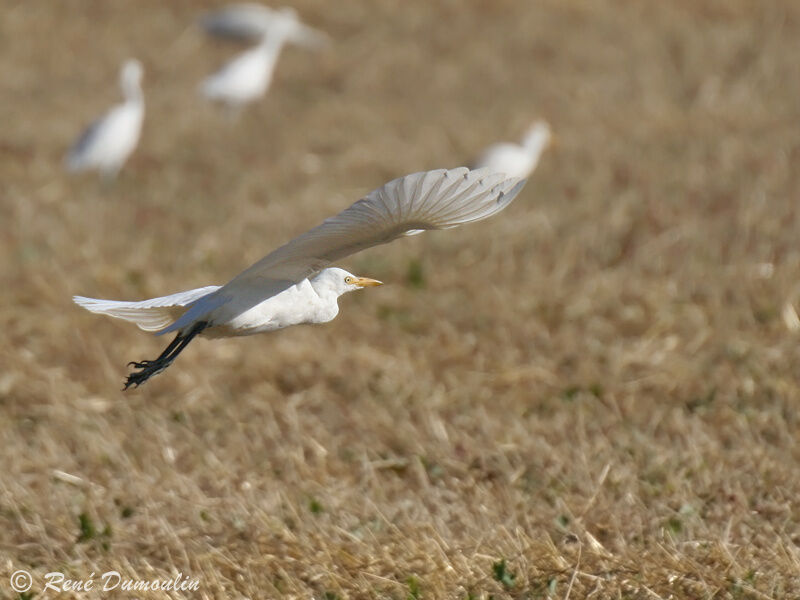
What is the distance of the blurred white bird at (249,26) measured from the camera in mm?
13633

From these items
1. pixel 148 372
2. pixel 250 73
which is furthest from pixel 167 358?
pixel 250 73

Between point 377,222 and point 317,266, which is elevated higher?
point 377,222

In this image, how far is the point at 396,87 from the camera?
12.6m

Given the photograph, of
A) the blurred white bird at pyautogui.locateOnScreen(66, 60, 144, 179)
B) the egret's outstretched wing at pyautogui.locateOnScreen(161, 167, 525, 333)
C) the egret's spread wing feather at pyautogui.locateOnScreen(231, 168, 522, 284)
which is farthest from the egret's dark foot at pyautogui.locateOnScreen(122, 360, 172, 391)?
the blurred white bird at pyautogui.locateOnScreen(66, 60, 144, 179)

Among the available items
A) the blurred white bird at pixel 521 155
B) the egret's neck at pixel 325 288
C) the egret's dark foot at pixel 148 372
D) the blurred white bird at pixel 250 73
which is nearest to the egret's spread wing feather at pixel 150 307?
the egret's dark foot at pixel 148 372

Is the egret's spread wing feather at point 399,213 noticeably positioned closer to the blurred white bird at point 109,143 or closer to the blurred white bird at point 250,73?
the blurred white bird at point 109,143

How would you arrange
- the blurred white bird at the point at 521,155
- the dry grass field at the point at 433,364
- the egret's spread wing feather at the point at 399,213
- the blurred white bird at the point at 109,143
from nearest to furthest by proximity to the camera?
1. the egret's spread wing feather at the point at 399,213
2. the dry grass field at the point at 433,364
3. the blurred white bird at the point at 521,155
4. the blurred white bird at the point at 109,143

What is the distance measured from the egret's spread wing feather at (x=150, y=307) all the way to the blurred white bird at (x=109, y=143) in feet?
18.6

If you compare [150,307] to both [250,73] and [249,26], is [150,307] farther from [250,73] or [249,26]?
[249,26]

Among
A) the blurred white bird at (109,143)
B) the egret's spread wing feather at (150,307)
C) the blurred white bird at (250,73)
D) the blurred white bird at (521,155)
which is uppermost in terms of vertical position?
the egret's spread wing feather at (150,307)

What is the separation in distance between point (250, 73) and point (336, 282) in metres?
8.62

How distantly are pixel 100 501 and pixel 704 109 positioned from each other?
795 centimetres

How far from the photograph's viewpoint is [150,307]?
3275mm

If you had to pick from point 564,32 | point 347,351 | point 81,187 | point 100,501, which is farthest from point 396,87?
point 100,501
